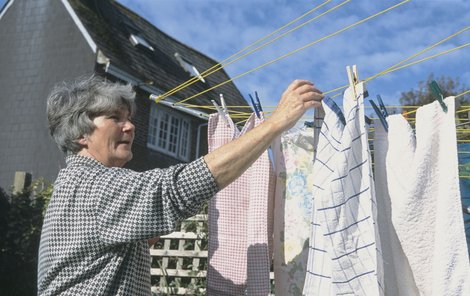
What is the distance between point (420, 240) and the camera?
2.30 meters

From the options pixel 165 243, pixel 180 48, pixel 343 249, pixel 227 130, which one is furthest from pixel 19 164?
pixel 343 249

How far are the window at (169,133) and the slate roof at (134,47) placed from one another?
1.74 feet

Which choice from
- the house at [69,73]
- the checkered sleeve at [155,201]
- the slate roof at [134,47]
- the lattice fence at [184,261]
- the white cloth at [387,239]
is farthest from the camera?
the slate roof at [134,47]

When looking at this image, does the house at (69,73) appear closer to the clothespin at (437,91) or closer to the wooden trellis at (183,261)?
the wooden trellis at (183,261)

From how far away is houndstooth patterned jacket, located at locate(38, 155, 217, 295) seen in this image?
7.04 ft

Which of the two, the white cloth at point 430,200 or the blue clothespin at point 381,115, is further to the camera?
the blue clothespin at point 381,115

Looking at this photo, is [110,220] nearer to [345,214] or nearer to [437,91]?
[345,214]

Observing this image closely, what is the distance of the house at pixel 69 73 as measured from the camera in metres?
13.3

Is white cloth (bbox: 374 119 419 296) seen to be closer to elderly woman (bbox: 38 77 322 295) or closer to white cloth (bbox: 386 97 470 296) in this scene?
white cloth (bbox: 386 97 470 296)

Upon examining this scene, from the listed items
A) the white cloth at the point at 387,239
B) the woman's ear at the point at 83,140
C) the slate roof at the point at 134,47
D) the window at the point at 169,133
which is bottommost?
the white cloth at the point at 387,239

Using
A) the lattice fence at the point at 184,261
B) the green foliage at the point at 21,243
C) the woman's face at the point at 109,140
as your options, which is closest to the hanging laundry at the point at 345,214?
the woman's face at the point at 109,140

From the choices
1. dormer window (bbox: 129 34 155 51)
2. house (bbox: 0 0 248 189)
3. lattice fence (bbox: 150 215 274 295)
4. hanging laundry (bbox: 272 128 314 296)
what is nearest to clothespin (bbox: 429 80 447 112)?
hanging laundry (bbox: 272 128 314 296)

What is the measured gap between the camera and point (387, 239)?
2414 mm

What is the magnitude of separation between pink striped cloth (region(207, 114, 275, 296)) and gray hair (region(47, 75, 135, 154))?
659mm
